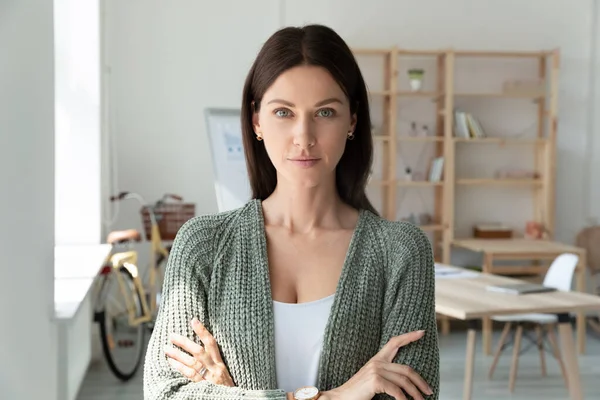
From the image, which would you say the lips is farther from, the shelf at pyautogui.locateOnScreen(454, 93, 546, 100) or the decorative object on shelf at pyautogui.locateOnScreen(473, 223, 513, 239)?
the decorative object on shelf at pyautogui.locateOnScreen(473, 223, 513, 239)

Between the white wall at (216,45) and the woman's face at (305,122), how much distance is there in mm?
5731

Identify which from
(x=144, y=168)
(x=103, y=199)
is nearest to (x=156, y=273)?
(x=103, y=199)

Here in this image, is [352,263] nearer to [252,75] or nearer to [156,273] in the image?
[252,75]

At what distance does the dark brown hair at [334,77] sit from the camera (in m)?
1.56

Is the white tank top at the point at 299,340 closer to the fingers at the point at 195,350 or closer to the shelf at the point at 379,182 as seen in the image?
the fingers at the point at 195,350

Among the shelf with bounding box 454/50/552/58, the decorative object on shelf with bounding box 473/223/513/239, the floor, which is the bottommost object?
the floor

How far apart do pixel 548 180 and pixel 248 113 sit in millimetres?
6099

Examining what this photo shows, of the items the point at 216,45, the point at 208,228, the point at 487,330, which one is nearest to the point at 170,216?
the point at 216,45

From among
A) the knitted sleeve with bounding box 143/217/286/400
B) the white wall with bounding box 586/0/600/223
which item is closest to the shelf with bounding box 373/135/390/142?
the white wall with bounding box 586/0/600/223

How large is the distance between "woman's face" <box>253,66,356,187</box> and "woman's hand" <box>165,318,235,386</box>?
33 cm

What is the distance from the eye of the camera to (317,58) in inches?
61.0

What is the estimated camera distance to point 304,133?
1.53 m

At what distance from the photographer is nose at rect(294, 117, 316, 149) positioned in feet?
5.03

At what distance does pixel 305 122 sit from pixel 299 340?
40 cm
